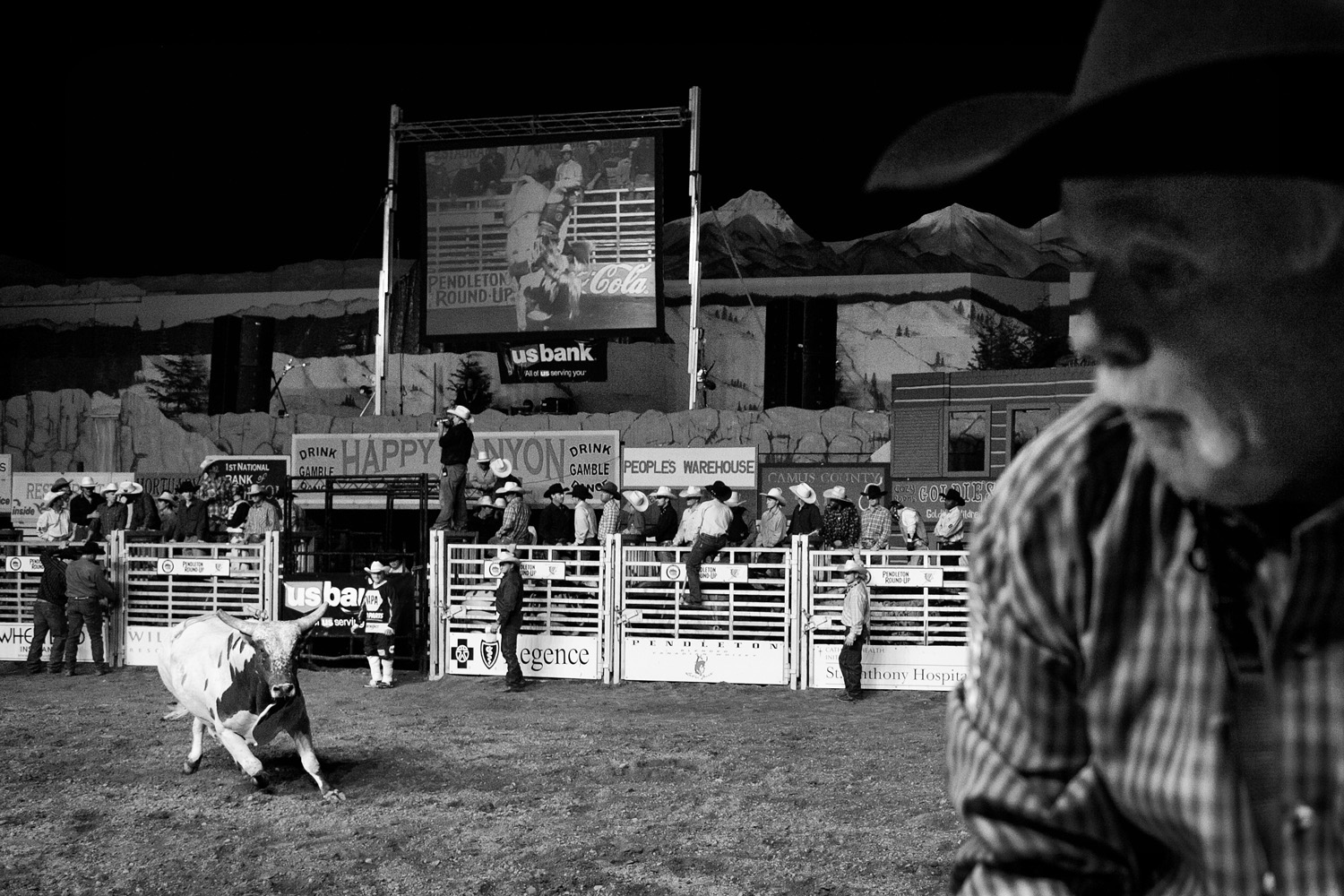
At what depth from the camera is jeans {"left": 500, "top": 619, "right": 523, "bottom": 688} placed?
1486 cm

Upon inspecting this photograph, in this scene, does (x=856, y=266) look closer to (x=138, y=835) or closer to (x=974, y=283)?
(x=974, y=283)

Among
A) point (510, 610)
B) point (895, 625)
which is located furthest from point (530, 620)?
point (895, 625)

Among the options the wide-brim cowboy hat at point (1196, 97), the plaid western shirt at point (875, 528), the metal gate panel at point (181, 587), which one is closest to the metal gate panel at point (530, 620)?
the metal gate panel at point (181, 587)

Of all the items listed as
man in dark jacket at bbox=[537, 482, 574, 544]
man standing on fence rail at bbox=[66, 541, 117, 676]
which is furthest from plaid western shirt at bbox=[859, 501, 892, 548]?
man standing on fence rail at bbox=[66, 541, 117, 676]

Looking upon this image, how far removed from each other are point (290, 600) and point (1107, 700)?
52.1 ft

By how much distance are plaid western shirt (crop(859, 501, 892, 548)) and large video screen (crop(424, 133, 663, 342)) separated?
42.2ft

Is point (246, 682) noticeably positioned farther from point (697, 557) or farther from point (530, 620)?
point (697, 557)

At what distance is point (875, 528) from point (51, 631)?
441 inches

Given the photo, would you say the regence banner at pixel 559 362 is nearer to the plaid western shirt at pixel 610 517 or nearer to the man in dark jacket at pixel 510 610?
the plaid western shirt at pixel 610 517

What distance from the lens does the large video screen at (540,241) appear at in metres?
29.0

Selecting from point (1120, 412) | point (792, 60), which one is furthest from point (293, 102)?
point (1120, 412)

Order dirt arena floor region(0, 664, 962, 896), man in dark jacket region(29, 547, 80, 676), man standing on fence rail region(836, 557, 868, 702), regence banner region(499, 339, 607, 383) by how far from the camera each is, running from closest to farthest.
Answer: dirt arena floor region(0, 664, 962, 896) → man standing on fence rail region(836, 557, 868, 702) → man in dark jacket region(29, 547, 80, 676) → regence banner region(499, 339, 607, 383)

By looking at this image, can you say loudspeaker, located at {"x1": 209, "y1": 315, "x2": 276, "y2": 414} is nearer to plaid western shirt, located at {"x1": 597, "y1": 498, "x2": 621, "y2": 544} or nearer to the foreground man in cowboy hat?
plaid western shirt, located at {"x1": 597, "y1": 498, "x2": 621, "y2": 544}

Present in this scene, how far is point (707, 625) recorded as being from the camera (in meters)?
15.4
